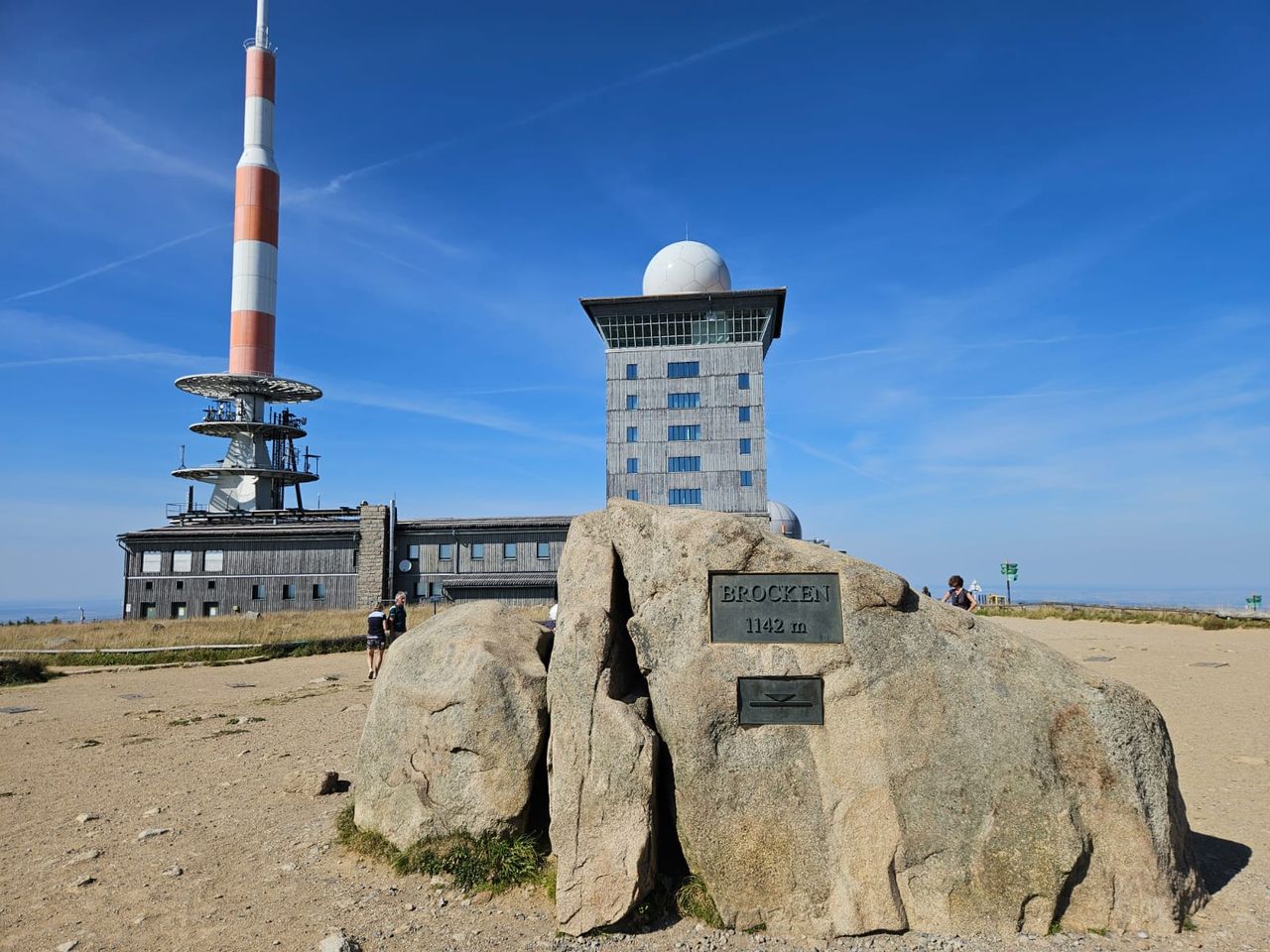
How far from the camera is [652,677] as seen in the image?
6.70 metres

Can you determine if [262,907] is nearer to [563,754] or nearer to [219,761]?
[563,754]

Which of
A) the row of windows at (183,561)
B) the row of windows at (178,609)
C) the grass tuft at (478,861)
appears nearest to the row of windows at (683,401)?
the row of windows at (183,561)

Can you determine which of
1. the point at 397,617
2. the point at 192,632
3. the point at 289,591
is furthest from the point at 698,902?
the point at 289,591

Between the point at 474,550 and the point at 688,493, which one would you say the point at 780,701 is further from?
the point at 688,493

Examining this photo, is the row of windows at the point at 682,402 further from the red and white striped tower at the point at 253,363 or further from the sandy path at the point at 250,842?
the sandy path at the point at 250,842

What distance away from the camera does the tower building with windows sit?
53406 mm

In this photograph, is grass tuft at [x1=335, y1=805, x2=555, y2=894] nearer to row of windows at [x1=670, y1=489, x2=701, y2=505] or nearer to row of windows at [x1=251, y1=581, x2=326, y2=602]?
row of windows at [x1=251, y1=581, x2=326, y2=602]

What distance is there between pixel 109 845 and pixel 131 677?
50.9 feet

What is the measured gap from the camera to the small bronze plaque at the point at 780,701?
6.46 m

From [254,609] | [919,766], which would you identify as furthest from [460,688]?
[254,609]

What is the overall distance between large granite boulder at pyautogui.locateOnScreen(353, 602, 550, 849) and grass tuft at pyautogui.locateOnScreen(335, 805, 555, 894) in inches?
3.6

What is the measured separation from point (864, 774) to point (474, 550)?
4022 centimetres

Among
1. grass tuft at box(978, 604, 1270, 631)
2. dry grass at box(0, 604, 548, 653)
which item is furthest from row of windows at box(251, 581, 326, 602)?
A: grass tuft at box(978, 604, 1270, 631)

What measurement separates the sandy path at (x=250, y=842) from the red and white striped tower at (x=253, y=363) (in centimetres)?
4403
